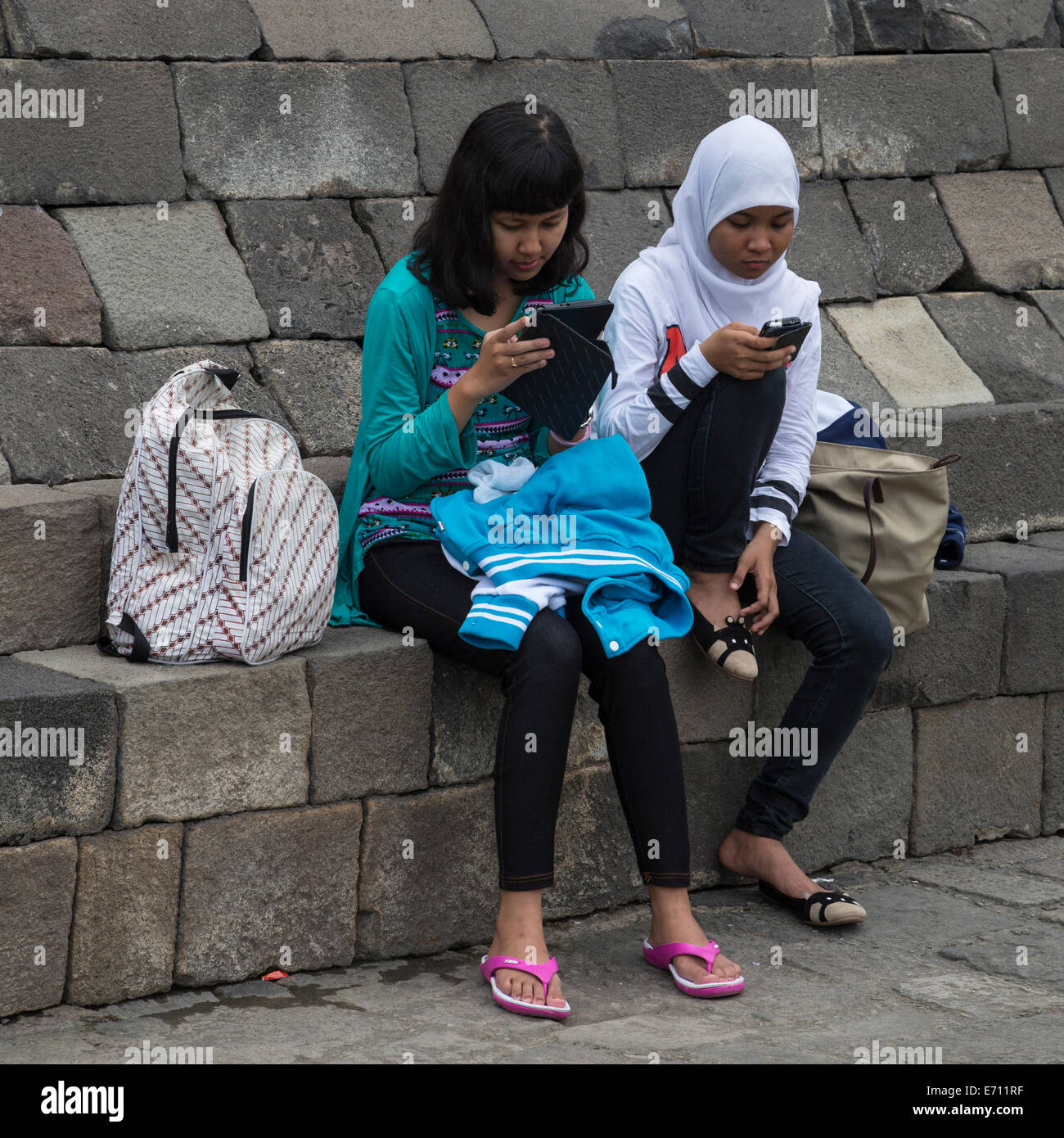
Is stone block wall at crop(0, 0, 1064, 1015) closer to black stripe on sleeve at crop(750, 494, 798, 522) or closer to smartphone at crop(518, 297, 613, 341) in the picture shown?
black stripe on sleeve at crop(750, 494, 798, 522)

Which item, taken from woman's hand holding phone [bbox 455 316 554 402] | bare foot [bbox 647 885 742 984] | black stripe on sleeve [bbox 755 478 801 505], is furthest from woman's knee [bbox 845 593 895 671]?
woman's hand holding phone [bbox 455 316 554 402]

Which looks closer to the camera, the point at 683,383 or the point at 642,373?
the point at 683,383

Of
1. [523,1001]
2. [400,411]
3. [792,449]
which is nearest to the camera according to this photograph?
[523,1001]

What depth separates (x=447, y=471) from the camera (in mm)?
3486

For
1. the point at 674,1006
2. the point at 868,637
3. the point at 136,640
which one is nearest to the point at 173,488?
the point at 136,640

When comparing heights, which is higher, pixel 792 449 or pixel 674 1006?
pixel 792 449

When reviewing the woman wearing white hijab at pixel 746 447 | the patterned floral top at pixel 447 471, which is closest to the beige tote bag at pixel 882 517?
the woman wearing white hijab at pixel 746 447

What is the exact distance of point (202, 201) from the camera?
466 centimetres

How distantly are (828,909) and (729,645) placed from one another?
72 cm

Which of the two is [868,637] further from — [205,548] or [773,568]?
[205,548]

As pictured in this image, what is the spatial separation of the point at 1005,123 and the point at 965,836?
3165mm

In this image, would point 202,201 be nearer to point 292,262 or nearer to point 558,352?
point 292,262

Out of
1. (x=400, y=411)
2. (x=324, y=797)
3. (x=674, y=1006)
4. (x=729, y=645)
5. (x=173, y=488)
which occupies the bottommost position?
(x=674, y=1006)

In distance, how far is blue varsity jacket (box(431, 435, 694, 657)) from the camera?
3240mm
